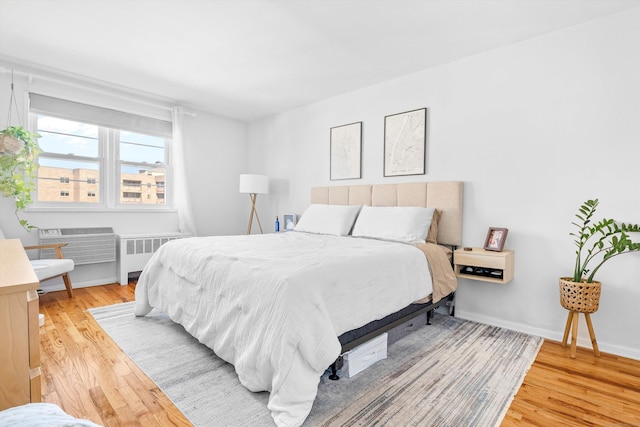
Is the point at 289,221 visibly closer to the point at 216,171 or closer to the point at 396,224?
the point at 216,171

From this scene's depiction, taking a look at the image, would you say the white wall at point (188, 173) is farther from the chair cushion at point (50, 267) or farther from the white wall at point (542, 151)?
the white wall at point (542, 151)

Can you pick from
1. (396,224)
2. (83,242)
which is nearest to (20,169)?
(83,242)

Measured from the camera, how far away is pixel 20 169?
Answer: 3.46 m

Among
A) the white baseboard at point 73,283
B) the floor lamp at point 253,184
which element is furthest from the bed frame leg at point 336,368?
the white baseboard at point 73,283

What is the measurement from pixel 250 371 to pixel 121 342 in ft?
4.35

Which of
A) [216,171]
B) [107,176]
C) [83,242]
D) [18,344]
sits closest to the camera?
[18,344]

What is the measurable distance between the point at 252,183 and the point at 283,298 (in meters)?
3.41

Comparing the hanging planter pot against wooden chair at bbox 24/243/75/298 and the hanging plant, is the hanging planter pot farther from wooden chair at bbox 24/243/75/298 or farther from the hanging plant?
wooden chair at bbox 24/243/75/298

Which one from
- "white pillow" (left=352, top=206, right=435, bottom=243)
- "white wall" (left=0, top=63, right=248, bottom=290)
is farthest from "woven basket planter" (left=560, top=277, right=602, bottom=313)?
"white wall" (left=0, top=63, right=248, bottom=290)

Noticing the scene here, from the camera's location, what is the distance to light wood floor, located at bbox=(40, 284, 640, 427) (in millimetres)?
1615

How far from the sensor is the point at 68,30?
2760 millimetres

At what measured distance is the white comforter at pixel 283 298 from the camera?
157 cm

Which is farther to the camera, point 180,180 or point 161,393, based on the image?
point 180,180

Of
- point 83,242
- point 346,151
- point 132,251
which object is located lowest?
point 132,251
